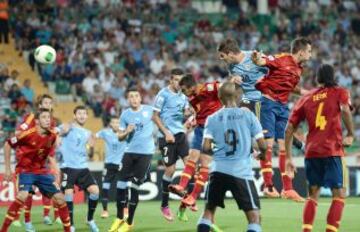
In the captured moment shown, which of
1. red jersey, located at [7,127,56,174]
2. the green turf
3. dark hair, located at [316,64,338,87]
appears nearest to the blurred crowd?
the green turf

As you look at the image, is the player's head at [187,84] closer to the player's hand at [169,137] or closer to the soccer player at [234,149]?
the player's hand at [169,137]

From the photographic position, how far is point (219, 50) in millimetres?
13844

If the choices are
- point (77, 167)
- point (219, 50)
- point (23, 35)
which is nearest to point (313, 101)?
point (219, 50)

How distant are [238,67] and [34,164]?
3.34 meters

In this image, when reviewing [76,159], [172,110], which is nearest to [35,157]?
[76,159]

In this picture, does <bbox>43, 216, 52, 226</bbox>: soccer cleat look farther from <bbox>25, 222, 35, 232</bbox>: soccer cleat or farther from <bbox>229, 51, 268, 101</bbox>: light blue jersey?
<bbox>229, 51, 268, 101</bbox>: light blue jersey

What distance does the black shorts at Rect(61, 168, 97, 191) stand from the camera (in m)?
15.8

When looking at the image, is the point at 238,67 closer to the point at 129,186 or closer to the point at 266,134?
the point at 266,134

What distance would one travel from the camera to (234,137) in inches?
416

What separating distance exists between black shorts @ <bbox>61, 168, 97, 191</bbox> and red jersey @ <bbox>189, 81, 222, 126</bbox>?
2.42 metres

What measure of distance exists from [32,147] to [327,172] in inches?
168

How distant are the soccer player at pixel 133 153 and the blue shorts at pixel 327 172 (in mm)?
3587

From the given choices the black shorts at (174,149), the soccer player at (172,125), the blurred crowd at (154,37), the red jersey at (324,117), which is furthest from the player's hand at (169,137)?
the blurred crowd at (154,37)

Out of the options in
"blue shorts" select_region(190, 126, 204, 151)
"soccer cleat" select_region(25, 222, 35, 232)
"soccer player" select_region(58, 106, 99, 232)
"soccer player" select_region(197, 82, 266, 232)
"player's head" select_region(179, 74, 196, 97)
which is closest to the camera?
"soccer player" select_region(197, 82, 266, 232)
